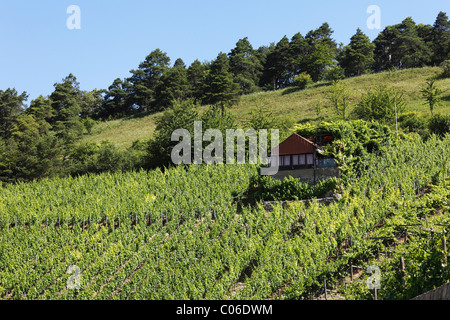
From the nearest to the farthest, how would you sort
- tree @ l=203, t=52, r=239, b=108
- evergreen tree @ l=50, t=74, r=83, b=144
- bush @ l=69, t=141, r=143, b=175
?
1. bush @ l=69, t=141, r=143, b=175
2. tree @ l=203, t=52, r=239, b=108
3. evergreen tree @ l=50, t=74, r=83, b=144

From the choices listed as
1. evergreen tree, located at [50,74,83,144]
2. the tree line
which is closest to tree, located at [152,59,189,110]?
the tree line

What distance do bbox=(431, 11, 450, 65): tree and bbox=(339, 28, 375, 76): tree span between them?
8.08m

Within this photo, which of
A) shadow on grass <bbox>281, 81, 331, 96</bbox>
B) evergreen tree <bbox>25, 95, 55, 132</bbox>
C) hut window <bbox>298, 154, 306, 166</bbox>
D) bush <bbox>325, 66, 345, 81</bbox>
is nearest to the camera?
hut window <bbox>298, 154, 306, 166</bbox>

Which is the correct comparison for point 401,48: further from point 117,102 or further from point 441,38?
point 117,102

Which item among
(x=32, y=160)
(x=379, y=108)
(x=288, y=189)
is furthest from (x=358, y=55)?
(x=288, y=189)

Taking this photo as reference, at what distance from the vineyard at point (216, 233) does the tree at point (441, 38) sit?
40.0 m

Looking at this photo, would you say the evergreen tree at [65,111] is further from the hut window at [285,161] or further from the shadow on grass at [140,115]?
the hut window at [285,161]

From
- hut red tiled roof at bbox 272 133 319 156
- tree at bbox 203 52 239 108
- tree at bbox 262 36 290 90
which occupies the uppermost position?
tree at bbox 262 36 290 90

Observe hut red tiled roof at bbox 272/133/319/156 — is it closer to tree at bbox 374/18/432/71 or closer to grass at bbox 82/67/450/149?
grass at bbox 82/67/450/149

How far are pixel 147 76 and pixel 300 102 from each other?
83.2 ft

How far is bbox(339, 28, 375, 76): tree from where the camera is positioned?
2323 inches

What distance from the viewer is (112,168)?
3269cm
